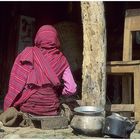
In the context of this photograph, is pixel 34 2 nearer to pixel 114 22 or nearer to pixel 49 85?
pixel 114 22

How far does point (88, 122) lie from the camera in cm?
598

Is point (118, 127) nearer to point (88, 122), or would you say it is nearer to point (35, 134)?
point (88, 122)

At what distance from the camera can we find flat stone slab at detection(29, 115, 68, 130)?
6586mm

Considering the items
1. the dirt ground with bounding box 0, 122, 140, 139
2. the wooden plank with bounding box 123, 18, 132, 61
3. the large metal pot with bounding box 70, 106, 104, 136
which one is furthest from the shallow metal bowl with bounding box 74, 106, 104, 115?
the wooden plank with bounding box 123, 18, 132, 61

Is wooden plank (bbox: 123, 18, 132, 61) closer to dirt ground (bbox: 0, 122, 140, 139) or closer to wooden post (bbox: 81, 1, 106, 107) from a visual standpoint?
wooden post (bbox: 81, 1, 106, 107)

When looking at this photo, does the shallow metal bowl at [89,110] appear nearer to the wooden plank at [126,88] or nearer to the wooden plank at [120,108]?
the wooden plank at [120,108]

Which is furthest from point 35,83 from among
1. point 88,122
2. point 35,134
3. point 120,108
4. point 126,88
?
point 126,88

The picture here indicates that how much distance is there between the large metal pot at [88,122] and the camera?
598cm

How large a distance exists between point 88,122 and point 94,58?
1.07 meters

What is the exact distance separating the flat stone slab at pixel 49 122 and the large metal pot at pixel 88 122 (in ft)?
1.87

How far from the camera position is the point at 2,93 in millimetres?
9664

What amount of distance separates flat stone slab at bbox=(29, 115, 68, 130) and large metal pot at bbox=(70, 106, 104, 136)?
0.57 metres

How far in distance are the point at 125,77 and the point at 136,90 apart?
50cm

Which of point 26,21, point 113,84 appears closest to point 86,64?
point 113,84
